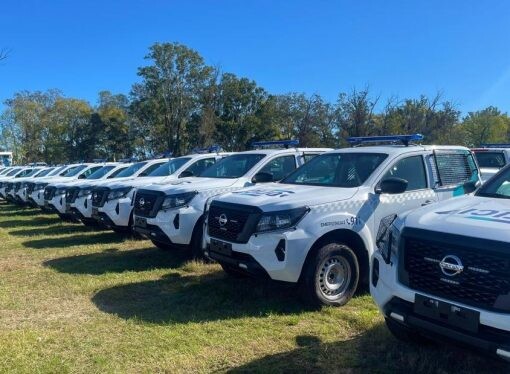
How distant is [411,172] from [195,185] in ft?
11.3

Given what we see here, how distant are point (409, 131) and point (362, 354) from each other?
111 ft

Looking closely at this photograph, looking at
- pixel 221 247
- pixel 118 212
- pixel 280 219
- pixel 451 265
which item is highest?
pixel 280 219

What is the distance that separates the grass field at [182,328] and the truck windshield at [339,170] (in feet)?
4.73

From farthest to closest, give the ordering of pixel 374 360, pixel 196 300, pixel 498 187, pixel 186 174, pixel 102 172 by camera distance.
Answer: pixel 102 172 → pixel 186 174 → pixel 196 300 → pixel 498 187 → pixel 374 360

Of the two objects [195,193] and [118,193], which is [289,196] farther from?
[118,193]

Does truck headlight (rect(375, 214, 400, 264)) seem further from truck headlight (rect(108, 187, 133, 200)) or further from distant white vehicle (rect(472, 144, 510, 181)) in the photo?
distant white vehicle (rect(472, 144, 510, 181))

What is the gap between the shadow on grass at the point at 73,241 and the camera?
33.6 feet

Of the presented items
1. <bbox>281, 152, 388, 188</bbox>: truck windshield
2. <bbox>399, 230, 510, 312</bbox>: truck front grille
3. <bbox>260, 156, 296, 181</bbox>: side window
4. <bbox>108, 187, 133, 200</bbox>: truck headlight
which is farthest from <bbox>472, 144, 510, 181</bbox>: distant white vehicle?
<bbox>399, 230, 510, 312</bbox>: truck front grille

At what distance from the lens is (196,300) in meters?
5.97

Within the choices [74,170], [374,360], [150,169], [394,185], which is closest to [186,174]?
[150,169]

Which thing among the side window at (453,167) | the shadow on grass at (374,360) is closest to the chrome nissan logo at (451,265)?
the shadow on grass at (374,360)

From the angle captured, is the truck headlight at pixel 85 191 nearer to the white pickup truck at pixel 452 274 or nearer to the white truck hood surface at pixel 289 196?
the white truck hood surface at pixel 289 196

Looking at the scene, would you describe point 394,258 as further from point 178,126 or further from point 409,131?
point 178,126

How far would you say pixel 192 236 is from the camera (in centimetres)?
742
